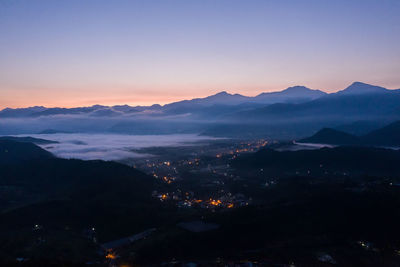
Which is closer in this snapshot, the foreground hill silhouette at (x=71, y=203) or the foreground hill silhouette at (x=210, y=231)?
the foreground hill silhouette at (x=210, y=231)

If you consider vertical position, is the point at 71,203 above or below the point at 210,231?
above

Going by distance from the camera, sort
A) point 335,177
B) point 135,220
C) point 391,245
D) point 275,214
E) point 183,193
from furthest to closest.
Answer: point 335,177
point 183,193
point 135,220
point 275,214
point 391,245

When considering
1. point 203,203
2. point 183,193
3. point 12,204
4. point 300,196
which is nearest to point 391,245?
point 300,196

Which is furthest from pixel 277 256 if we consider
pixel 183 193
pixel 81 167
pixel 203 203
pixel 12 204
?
pixel 81 167

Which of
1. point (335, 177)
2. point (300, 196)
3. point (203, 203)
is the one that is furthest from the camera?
point (335, 177)

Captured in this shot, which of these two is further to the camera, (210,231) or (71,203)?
(71,203)

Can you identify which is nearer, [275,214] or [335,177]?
[275,214]

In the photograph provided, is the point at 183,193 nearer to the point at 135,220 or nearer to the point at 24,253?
the point at 135,220

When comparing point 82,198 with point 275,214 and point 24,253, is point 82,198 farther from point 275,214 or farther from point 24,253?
point 275,214

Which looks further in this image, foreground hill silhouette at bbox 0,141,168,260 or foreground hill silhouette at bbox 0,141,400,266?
foreground hill silhouette at bbox 0,141,168,260
